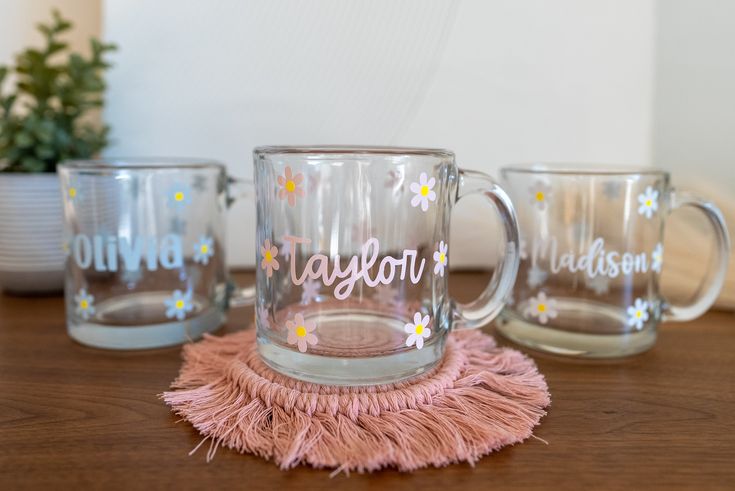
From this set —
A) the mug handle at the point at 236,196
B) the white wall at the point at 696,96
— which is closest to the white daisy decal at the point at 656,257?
the white wall at the point at 696,96

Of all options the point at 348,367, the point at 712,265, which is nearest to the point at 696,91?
the point at 712,265

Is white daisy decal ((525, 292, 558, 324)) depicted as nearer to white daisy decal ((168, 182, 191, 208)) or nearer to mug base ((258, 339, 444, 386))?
mug base ((258, 339, 444, 386))

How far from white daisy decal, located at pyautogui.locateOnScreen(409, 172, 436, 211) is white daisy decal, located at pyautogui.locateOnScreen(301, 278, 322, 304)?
11 centimetres

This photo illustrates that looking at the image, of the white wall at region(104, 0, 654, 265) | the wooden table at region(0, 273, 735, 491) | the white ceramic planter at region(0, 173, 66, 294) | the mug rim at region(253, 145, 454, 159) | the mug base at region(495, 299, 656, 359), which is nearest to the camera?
the wooden table at region(0, 273, 735, 491)

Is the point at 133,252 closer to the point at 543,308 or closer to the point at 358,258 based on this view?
the point at 358,258

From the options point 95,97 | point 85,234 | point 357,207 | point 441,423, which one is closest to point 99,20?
point 95,97

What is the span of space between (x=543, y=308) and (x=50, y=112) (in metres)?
0.74

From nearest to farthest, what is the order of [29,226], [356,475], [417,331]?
1. [356,475]
2. [417,331]
3. [29,226]

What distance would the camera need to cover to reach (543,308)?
0.61m

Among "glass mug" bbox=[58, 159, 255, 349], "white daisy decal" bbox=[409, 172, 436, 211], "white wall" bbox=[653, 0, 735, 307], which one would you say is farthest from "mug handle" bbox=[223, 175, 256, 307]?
"white wall" bbox=[653, 0, 735, 307]

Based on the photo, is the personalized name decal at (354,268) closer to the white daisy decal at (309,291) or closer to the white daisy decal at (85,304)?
the white daisy decal at (309,291)

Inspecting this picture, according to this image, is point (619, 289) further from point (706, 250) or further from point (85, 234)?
point (85, 234)

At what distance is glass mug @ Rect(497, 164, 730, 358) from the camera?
59 centimetres

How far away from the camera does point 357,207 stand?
1.62ft
